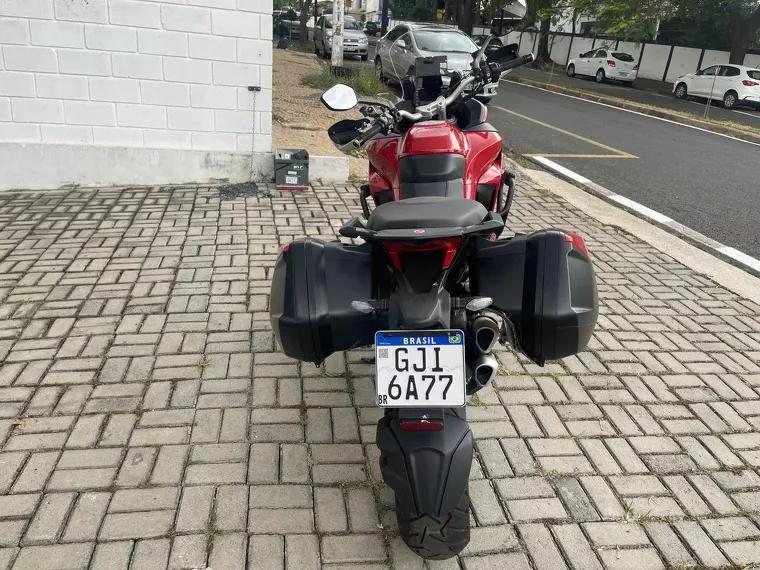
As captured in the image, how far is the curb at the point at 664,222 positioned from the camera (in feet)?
18.5

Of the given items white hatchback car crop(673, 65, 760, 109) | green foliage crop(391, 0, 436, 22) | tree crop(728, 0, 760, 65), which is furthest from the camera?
green foliage crop(391, 0, 436, 22)

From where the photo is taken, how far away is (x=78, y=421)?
299cm

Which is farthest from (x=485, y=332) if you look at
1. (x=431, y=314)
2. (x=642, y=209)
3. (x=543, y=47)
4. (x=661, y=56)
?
(x=543, y=47)

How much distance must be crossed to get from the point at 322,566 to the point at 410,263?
114 cm

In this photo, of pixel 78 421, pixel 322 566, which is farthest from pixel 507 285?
pixel 78 421

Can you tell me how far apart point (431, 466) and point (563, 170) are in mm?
7423

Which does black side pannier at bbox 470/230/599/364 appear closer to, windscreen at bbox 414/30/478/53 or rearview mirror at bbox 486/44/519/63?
rearview mirror at bbox 486/44/519/63

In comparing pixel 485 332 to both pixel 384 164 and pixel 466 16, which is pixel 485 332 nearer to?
pixel 384 164

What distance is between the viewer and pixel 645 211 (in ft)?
23.1

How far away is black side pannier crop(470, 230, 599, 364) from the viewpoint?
2320 millimetres

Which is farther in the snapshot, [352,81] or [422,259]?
[352,81]

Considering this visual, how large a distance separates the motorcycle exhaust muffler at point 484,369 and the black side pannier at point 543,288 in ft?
0.52

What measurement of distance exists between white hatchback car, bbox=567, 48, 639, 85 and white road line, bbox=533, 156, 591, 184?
1997cm

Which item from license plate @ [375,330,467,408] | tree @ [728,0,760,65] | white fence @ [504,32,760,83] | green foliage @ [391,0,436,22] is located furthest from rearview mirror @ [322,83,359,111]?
green foliage @ [391,0,436,22]
